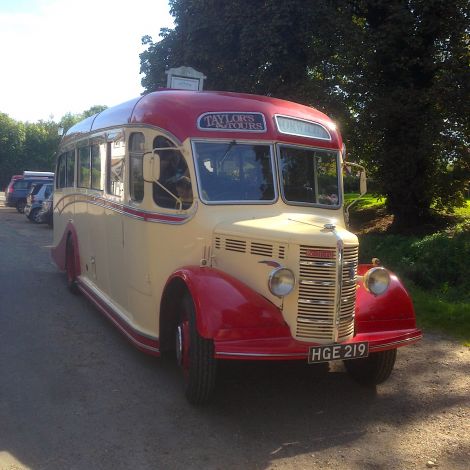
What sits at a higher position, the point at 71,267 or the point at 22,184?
the point at 22,184

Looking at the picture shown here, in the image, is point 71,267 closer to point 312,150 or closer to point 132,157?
point 132,157

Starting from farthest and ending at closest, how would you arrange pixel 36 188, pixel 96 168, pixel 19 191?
pixel 19 191
pixel 36 188
pixel 96 168

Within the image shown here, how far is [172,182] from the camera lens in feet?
19.7

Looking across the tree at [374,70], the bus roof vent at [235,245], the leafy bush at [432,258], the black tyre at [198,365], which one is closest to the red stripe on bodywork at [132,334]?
the black tyre at [198,365]

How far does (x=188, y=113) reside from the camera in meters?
5.99

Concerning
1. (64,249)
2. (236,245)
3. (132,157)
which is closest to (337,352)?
(236,245)

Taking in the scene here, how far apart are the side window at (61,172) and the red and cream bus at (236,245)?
12.4 ft

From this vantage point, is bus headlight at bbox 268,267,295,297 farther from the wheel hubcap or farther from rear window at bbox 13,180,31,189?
rear window at bbox 13,180,31,189

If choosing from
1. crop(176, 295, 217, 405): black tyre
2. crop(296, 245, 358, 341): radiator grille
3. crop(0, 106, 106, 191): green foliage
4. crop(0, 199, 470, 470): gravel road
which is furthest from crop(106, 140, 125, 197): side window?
crop(0, 106, 106, 191): green foliage

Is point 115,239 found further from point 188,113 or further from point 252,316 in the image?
point 252,316

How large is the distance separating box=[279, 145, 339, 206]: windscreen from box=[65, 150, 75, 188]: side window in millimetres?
4981

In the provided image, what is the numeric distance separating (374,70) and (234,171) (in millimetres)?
10108

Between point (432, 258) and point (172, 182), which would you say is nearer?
point (172, 182)

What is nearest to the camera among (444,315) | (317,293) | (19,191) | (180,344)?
(317,293)
